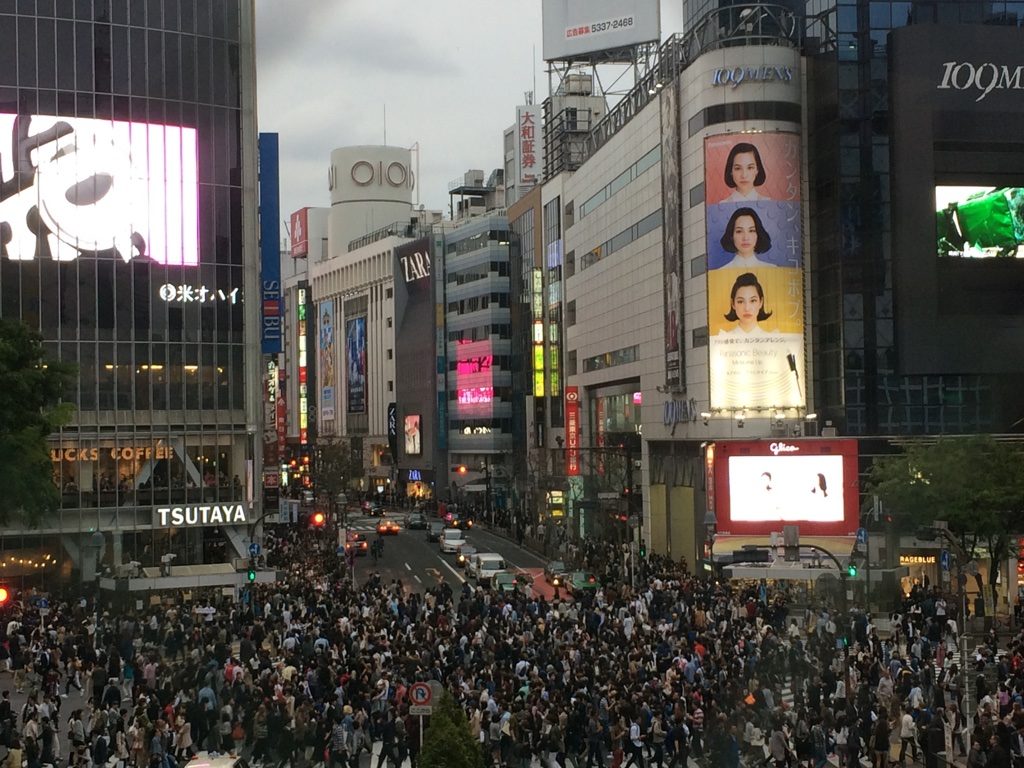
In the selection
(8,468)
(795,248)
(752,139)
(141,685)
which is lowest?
(141,685)

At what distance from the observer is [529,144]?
4975 inches

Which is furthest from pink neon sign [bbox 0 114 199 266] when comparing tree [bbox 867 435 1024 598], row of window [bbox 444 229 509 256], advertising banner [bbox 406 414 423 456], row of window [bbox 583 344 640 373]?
advertising banner [bbox 406 414 423 456]

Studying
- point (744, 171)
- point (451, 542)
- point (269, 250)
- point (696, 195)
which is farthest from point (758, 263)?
point (269, 250)

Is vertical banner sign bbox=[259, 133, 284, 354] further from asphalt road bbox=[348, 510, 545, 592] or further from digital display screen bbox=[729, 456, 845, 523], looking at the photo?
digital display screen bbox=[729, 456, 845, 523]

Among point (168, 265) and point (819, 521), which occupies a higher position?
point (168, 265)

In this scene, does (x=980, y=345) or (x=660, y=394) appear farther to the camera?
(x=660, y=394)

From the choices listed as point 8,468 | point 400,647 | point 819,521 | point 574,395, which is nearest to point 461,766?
point 400,647

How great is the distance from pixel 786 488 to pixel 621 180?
25.9 metres

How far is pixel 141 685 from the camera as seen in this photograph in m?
32.0

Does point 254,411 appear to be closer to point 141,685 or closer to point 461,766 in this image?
point 141,685

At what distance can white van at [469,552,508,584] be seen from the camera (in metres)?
58.2

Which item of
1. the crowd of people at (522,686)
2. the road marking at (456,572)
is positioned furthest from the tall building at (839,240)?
the crowd of people at (522,686)

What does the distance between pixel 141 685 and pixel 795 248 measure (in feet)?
123

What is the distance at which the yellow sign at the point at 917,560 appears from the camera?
55.7 m
